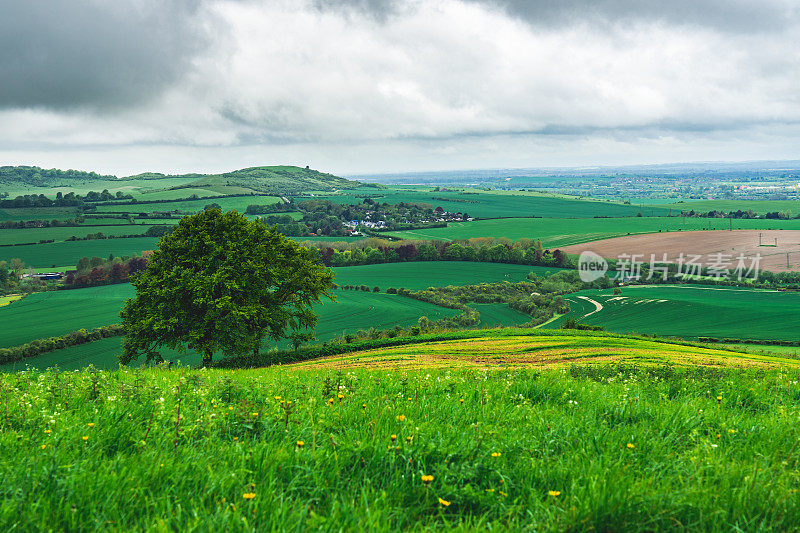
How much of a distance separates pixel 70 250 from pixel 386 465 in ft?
450

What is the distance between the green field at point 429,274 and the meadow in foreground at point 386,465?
85774 millimetres

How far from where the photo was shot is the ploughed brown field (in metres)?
108

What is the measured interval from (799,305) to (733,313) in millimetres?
13139

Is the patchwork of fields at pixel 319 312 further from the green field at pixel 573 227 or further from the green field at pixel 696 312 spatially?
the green field at pixel 573 227

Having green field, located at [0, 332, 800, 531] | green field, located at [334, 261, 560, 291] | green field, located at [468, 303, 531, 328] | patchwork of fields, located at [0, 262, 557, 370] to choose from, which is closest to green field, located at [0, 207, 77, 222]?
patchwork of fields, located at [0, 262, 557, 370]

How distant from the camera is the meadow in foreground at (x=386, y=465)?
337 cm

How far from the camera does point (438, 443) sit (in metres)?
4.70

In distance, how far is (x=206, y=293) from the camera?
28156 mm

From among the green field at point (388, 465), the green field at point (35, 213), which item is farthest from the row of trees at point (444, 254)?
the green field at point (388, 465)

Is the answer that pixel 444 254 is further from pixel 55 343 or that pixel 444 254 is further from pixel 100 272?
pixel 55 343

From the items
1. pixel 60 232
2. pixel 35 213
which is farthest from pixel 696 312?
pixel 35 213

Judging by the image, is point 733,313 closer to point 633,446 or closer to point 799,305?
point 799,305

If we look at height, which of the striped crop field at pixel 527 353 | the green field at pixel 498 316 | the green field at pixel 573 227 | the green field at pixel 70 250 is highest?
the green field at pixel 573 227

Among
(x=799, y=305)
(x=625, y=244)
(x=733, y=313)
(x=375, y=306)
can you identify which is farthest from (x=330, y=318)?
(x=625, y=244)
